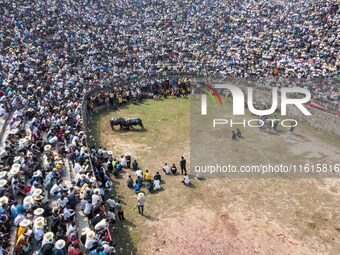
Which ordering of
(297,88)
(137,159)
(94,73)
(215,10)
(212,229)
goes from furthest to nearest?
(215,10) < (94,73) < (297,88) < (137,159) < (212,229)

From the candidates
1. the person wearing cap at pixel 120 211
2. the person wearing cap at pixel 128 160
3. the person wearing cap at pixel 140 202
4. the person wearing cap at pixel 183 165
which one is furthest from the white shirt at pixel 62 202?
the person wearing cap at pixel 183 165

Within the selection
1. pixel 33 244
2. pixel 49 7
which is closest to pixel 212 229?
pixel 33 244

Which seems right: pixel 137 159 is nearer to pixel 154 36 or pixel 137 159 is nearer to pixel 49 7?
pixel 154 36

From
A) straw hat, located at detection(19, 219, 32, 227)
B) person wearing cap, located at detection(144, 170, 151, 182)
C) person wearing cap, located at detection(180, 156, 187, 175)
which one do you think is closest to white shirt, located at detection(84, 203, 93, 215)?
straw hat, located at detection(19, 219, 32, 227)

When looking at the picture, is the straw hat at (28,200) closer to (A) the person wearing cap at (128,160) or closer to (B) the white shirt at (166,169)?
(A) the person wearing cap at (128,160)

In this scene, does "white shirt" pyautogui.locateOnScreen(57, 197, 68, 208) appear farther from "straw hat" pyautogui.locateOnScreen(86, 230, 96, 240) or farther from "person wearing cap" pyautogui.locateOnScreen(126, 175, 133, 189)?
"person wearing cap" pyautogui.locateOnScreen(126, 175, 133, 189)

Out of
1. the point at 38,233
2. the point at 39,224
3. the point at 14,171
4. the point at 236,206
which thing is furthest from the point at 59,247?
the point at 236,206

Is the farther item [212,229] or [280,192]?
[280,192]

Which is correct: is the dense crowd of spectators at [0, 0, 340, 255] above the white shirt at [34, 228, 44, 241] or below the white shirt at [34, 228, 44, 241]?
above
